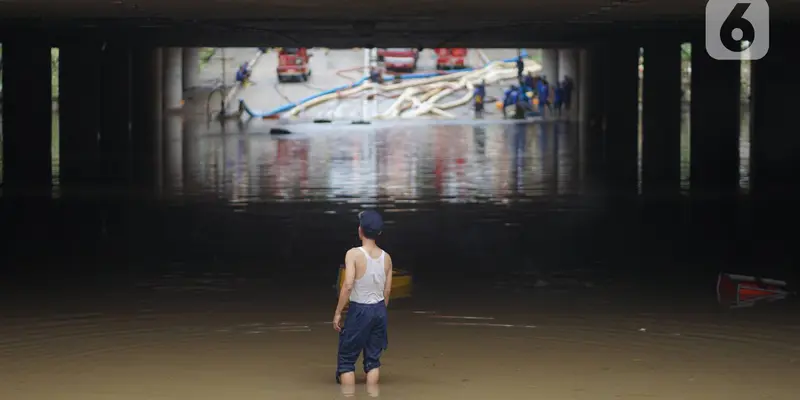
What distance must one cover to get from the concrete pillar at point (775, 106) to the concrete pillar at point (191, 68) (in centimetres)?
4267

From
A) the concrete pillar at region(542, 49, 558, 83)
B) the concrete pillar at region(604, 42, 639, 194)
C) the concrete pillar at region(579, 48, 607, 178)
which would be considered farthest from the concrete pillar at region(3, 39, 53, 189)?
the concrete pillar at region(542, 49, 558, 83)

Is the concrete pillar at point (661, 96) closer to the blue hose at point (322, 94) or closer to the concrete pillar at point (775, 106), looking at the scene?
the concrete pillar at point (775, 106)

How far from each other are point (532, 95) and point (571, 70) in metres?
4.41

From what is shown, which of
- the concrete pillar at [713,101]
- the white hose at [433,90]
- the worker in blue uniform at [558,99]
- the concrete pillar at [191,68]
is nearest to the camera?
the concrete pillar at [713,101]

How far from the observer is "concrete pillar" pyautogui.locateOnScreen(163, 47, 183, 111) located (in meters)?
65.6

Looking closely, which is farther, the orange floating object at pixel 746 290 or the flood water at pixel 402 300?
the orange floating object at pixel 746 290

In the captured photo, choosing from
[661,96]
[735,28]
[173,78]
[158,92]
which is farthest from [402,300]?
[173,78]

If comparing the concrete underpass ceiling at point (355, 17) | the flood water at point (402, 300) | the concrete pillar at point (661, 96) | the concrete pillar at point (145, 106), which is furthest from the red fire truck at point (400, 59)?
the flood water at point (402, 300)

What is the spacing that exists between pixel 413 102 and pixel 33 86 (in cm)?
3518

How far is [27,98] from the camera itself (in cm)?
3653

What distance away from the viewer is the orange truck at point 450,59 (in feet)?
248

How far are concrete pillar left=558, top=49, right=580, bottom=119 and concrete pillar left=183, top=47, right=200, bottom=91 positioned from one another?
19478mm

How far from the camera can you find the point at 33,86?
3634cm

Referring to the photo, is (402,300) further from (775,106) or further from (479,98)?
(479,98)
